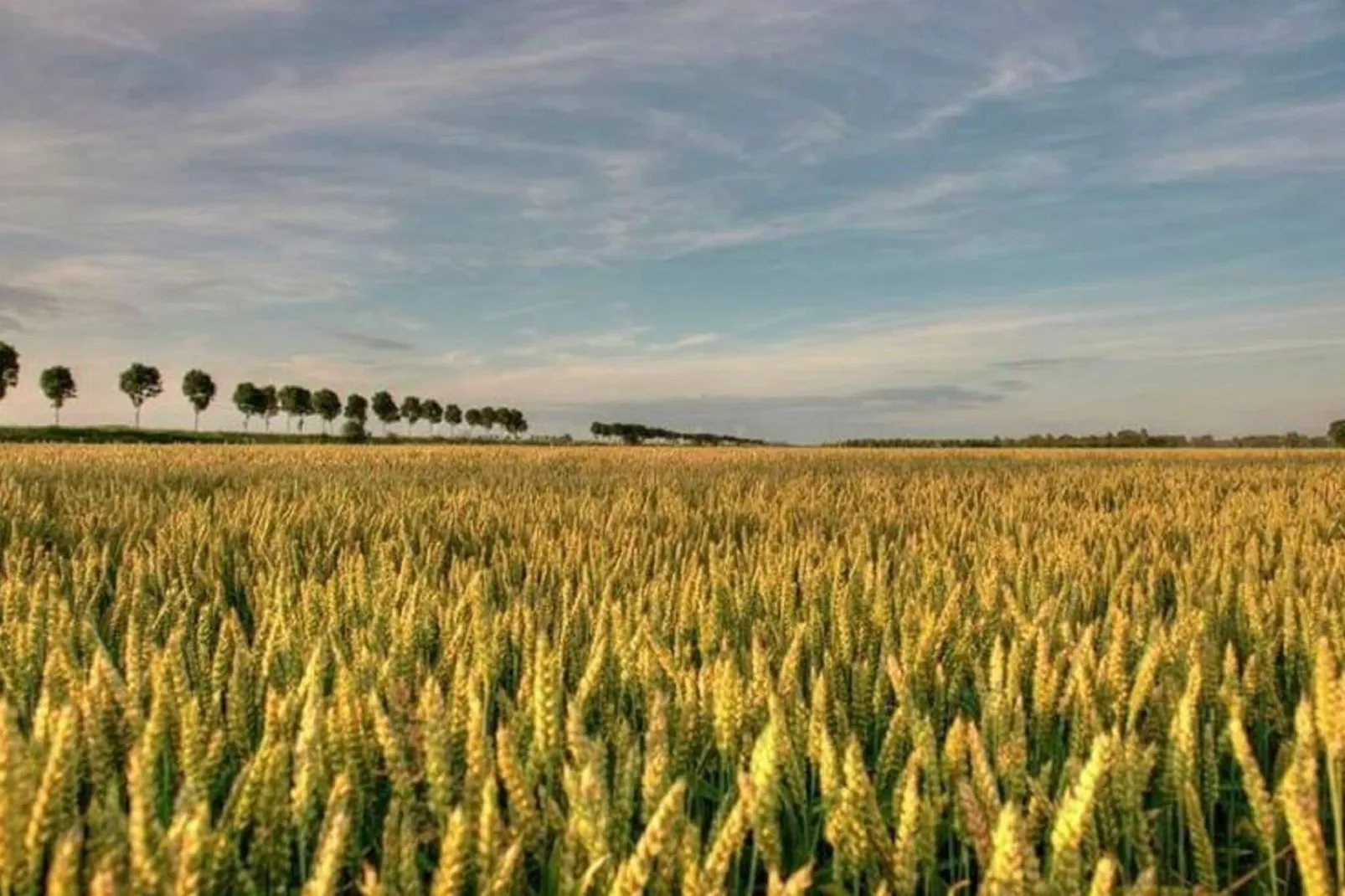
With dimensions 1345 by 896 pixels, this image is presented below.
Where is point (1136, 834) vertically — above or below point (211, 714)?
below

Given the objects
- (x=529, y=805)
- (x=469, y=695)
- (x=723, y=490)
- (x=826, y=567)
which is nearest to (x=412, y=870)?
(x=529, y=805)

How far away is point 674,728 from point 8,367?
104 meters

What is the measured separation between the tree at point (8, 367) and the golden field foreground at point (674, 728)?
3887 inches

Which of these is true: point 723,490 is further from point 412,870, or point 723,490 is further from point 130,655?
point 412,870

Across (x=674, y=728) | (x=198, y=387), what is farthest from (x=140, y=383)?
(x=674, y=728)

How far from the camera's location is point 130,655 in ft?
5.68

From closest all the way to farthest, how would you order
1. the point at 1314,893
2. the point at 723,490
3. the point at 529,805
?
the point at 1314,893 < the point at 529,805 < the point at 723,490

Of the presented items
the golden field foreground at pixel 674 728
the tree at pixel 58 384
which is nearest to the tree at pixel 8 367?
the tree at pixel 58 384

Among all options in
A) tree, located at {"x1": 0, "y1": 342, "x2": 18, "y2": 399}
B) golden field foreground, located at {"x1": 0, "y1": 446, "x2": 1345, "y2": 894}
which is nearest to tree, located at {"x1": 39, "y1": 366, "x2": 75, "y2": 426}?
tree, located at {"x1": 0, "y1": 342, "x2": 18, "y2": 399}

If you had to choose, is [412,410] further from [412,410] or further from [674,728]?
[674,728]

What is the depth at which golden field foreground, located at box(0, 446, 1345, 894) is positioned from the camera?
106cm

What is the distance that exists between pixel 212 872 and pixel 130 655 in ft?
2.50

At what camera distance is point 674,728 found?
1.69 m

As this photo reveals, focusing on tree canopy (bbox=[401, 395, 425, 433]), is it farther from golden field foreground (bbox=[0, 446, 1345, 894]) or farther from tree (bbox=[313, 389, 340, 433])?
golden field foreground (bbox=[0, 446, 1345, 894])
